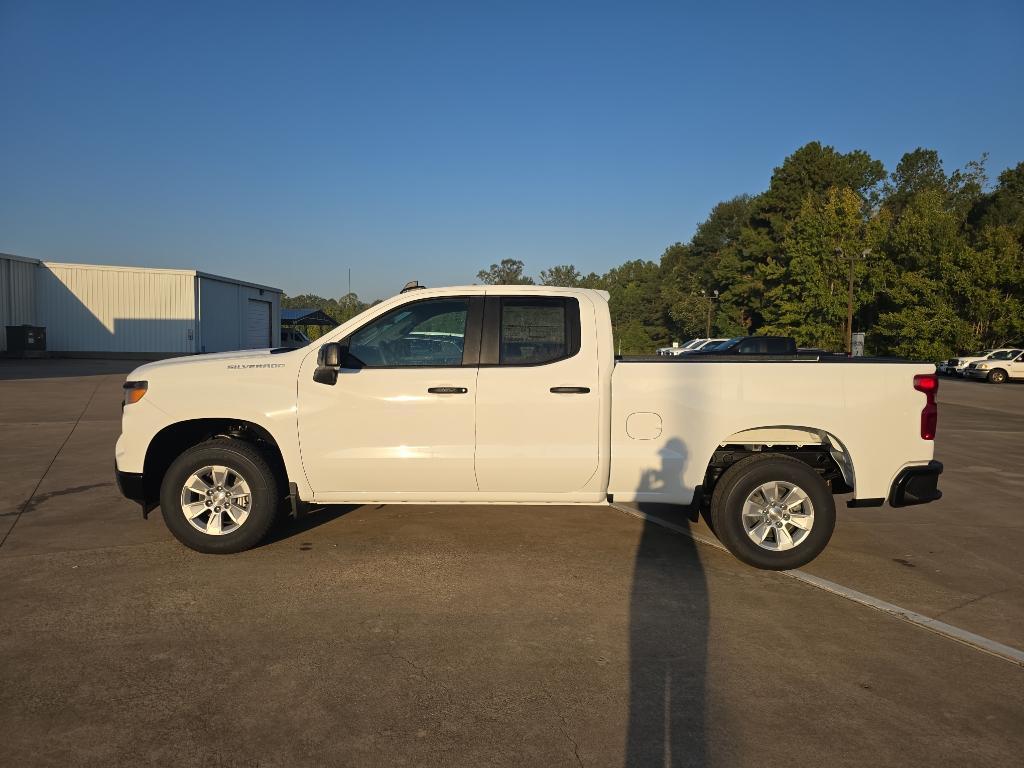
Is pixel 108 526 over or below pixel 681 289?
below


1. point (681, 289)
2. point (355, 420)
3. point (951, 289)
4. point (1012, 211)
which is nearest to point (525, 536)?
point (355, 420)

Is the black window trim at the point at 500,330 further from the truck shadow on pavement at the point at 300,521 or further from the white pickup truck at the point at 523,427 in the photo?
the truck shadow on pavement at the point at 300,521

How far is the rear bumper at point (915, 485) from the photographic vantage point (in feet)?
16.5

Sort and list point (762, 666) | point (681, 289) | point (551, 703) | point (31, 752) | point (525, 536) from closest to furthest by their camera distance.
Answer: point (31, 752)
point (551, 703)
point (762, 666)
point (525, 536)
point (681, 289)

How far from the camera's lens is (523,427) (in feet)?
16.6

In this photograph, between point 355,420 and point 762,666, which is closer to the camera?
point 762,666

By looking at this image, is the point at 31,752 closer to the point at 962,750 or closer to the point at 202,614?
the point at 202,614

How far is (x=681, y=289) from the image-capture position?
3681 inches

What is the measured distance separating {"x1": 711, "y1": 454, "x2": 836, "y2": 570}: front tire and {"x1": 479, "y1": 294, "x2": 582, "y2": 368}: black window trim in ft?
4.92

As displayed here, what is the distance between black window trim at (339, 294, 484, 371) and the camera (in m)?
5.14

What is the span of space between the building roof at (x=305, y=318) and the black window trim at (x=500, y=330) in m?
54.7

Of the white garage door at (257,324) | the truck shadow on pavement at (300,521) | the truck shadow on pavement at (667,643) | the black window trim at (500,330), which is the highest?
the white garage door at (257,324)

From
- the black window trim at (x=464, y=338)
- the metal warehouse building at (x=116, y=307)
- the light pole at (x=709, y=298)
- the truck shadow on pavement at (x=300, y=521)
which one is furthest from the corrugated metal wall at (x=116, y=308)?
the light pole at (x=709, y=298)

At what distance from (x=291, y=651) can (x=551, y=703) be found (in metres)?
1.44
